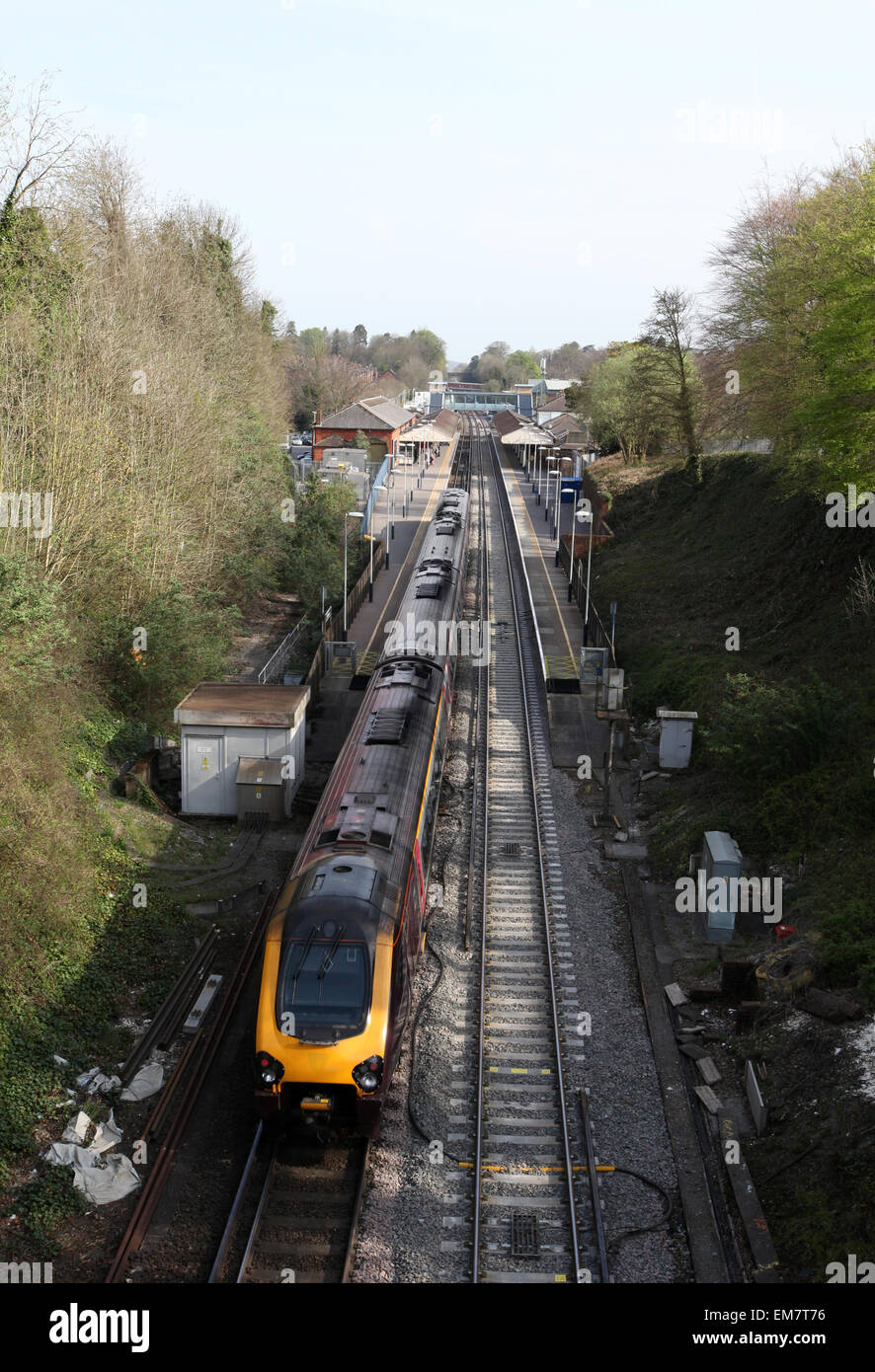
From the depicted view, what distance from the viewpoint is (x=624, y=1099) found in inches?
571

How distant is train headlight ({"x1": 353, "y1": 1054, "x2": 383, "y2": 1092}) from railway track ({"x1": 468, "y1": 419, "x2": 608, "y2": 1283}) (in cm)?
188

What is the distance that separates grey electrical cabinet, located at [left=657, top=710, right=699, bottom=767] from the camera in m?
25.9

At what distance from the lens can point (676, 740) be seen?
2598 cm

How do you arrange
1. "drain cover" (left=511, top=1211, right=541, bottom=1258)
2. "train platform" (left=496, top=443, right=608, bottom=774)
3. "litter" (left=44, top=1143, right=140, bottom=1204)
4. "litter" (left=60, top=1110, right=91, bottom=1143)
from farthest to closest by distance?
"train platform" (left=496, top=443, right=608, bottom=774) → "litter" (left=60, top=1110, right=91, bottom=1143) → "litter" (left=44, top=1143, right=140, bottom=1204) → "drain cover" (left=511, top=1211, right=541, bottom=1258)

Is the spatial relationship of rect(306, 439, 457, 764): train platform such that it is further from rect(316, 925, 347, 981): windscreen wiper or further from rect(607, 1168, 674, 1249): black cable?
rect(607, 1168, 674, 1249): black cable

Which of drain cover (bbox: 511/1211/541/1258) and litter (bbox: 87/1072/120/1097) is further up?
litter (bbox: 87/1072/120/1097)

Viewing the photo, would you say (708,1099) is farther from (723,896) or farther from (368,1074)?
(368,1074)

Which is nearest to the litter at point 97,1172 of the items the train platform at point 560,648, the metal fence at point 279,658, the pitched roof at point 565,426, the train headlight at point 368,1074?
the train headlight at point 368,1074

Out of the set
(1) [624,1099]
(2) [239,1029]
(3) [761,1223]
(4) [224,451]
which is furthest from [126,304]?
(3) [761,1223]

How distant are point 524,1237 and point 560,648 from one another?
23.1 metres

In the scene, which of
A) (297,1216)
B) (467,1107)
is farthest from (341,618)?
(297,1216)

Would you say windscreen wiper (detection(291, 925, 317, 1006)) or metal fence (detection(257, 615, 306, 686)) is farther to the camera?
metal fence (detection(257, 615, 306, 686))

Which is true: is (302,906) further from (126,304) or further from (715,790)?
(126,304)

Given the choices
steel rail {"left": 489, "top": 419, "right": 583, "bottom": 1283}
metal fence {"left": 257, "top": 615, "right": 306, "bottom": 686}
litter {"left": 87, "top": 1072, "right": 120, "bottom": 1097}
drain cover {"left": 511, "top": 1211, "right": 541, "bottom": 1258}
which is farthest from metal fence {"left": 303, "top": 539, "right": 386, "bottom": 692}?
drain cover {"left": 511, "top": 1211, "right": 541, "bottom": 1258}
